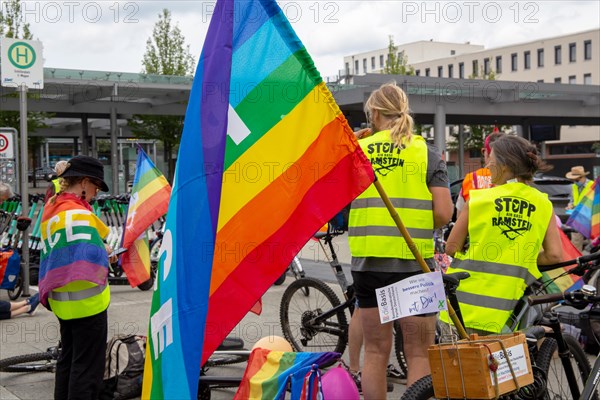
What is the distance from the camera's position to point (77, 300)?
4.66m

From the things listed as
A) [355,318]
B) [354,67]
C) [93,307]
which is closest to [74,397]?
[93,307]

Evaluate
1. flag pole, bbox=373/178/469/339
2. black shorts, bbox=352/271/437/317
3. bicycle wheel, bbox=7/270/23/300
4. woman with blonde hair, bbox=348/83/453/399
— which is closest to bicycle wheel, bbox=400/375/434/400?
flag pole, bbox=373/178/469/339

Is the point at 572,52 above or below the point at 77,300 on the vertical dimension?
above

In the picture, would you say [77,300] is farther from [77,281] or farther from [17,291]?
[17,291]

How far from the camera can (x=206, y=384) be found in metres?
4.58

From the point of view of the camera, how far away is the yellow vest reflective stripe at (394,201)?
4.07m

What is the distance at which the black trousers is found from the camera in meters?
4.62

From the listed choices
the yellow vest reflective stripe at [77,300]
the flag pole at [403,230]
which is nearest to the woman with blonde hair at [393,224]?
the flag pole at [403,230]

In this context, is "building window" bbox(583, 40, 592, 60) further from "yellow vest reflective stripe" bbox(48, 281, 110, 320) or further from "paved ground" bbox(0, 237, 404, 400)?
"yellow vest reflective stripe" bbox(48, 281, 110, 320)

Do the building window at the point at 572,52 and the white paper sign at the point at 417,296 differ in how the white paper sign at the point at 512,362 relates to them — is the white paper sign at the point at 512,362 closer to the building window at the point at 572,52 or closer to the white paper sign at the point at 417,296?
the white paper sign at the point at 417,296

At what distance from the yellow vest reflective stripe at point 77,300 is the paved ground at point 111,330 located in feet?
4.23

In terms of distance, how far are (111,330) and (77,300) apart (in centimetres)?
332

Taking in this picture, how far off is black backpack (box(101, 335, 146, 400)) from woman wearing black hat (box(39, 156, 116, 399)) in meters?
0.54

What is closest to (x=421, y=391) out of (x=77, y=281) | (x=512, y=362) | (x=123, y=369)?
(x=512, y=362)
